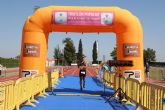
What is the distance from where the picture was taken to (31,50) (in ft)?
58.7

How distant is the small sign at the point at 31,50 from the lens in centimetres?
1792

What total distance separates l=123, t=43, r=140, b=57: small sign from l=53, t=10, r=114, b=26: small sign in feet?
4.78

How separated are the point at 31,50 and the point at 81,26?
2.81 m

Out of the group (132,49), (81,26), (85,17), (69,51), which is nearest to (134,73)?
(132,49)

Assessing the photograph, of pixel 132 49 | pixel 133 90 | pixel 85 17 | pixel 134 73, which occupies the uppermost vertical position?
pixel 85 17

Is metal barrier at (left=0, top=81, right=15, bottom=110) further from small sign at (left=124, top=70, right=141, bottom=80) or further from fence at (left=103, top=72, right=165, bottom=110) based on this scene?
small sign at (left=124, top=70, right=141, bottom=80)

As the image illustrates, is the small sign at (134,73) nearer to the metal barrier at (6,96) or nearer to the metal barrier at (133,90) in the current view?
the metal barrier at (133,90)

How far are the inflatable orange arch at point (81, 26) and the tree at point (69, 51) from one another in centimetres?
10903

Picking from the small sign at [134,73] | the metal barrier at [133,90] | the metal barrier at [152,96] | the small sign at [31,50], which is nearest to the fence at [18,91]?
the small sign at [31,50]

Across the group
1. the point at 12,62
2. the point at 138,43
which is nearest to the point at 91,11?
the point at 138,43

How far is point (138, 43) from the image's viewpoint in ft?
58.0

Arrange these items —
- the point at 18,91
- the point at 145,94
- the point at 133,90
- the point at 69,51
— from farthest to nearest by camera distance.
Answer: the point at 69,51
the point at 133,90
the point at 18,91
the point at 145,94

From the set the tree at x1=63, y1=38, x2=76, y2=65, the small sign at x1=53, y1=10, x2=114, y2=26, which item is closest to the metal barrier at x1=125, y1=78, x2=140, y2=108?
the small sign at x1=53, y1=10, x2=114, y2=26

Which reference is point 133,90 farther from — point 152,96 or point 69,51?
point 69,51
